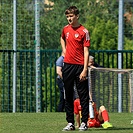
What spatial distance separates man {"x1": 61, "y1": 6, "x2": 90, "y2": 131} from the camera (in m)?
11.6

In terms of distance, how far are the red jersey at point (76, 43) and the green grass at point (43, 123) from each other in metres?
1.07

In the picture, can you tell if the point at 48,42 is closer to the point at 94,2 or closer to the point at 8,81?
the point at 8,81

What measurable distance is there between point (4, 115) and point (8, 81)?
446cm

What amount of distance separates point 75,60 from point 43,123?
210 centimetres

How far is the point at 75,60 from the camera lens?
38.2 ft

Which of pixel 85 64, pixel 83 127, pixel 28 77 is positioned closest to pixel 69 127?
pixel 83 127

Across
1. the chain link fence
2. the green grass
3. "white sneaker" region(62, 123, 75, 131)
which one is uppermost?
the chain link fence

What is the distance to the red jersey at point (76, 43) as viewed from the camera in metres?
11.6

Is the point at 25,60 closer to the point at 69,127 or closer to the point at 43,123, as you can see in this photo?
the point at 43,123

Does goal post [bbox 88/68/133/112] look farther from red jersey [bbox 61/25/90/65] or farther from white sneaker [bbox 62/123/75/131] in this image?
red jersey [bbox 61/25/90/65]

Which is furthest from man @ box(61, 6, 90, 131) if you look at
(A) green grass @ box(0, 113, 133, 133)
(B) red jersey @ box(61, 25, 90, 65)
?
(A) green grass @ box(0, 113, 133, 133)

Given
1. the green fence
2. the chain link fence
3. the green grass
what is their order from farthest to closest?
the green fence
the chain link fence
the green grass

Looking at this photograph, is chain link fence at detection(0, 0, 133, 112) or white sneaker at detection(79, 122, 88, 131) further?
chain link fence at detection(0, 0, 133, 112)

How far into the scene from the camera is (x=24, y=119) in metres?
14.3
